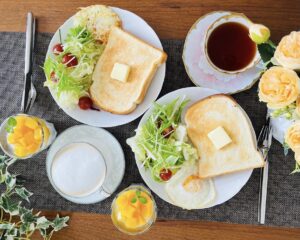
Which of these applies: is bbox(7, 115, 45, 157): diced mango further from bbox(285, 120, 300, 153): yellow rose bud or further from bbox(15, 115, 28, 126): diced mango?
bbox(285, 120, 300, 153): yellow rose bud

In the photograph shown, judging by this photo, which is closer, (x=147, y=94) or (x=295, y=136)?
(x=295, y=136)

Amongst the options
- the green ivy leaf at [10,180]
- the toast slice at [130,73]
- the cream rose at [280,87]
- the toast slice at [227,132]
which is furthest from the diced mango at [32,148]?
the cream rose at [280,87]

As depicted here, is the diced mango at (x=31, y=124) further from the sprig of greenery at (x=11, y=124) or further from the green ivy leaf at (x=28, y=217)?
the green ivy leaf at (x=28, y=217)

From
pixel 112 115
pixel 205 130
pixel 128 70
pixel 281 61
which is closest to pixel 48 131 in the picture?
pixel 112 115

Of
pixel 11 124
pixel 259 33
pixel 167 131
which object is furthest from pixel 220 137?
pixel 11 124

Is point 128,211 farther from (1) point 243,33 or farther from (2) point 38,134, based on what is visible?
(1) point 243,33

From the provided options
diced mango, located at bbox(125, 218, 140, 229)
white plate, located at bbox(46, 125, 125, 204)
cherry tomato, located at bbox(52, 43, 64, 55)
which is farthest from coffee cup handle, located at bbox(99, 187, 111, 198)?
cherry tomato, located at bbox(52, 43, 64, 55)
